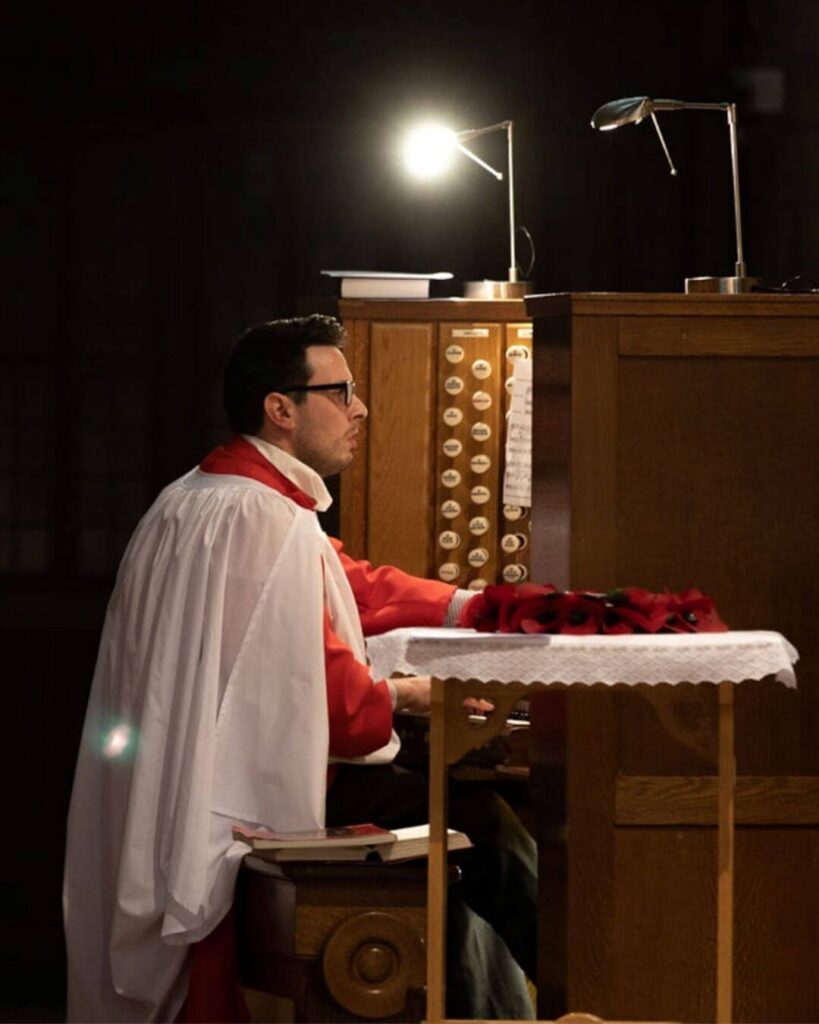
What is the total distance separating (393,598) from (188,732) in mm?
1237

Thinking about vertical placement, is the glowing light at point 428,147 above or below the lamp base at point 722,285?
above

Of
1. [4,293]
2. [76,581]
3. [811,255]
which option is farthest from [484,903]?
[4,293]

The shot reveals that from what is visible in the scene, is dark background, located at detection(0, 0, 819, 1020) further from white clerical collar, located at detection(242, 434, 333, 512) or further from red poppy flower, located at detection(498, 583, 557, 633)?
red poppy flower, located at detection(498, 583, 557, 633)

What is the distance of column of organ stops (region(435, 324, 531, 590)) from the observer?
21.2 feet

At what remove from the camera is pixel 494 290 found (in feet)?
22.0

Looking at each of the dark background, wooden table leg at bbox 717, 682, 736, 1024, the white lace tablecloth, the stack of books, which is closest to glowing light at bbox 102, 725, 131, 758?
the white lace tablecloth

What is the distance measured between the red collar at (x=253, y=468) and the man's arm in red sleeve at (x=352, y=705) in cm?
34

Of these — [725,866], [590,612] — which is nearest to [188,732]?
[590,612]

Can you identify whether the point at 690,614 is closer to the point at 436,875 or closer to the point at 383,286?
the point at 436,875

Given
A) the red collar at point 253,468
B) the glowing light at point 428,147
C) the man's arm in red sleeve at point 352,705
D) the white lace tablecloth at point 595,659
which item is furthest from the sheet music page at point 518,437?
the white lace tablecloth at point 595,659

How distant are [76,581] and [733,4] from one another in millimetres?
3113

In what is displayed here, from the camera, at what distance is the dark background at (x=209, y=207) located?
7.75 metres

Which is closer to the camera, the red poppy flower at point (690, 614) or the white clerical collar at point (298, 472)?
the red poppy flower at point (690, 614)

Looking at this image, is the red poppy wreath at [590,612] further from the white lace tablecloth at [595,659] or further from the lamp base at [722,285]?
the lamp base at [722,285]
